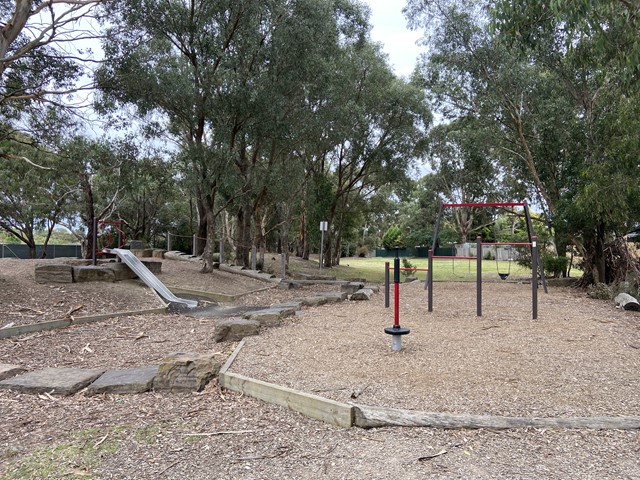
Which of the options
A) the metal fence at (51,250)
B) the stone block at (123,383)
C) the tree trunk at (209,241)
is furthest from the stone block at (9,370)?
the metal fence at (51,250)

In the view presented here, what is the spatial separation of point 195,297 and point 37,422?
758cm

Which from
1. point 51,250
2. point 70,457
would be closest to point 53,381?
point 70,457

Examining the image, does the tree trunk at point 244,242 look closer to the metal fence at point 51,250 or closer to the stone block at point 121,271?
the stone block at point 121,271

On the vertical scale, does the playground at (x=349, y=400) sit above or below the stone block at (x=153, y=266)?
below

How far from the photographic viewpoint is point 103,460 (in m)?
2.96

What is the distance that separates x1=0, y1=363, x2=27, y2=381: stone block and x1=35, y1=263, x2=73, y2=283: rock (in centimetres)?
457

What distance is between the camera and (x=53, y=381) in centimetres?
445

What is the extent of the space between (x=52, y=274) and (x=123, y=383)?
235 inches

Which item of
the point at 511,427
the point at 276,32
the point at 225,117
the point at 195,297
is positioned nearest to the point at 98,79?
the point at 225,117

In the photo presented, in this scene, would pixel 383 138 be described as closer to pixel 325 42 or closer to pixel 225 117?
pixel 325 42

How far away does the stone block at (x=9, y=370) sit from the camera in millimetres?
4609

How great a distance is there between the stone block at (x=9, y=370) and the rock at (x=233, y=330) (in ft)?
6.95

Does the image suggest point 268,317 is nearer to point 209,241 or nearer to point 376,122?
point 209,241

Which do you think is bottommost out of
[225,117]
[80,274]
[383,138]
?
[80,274]
